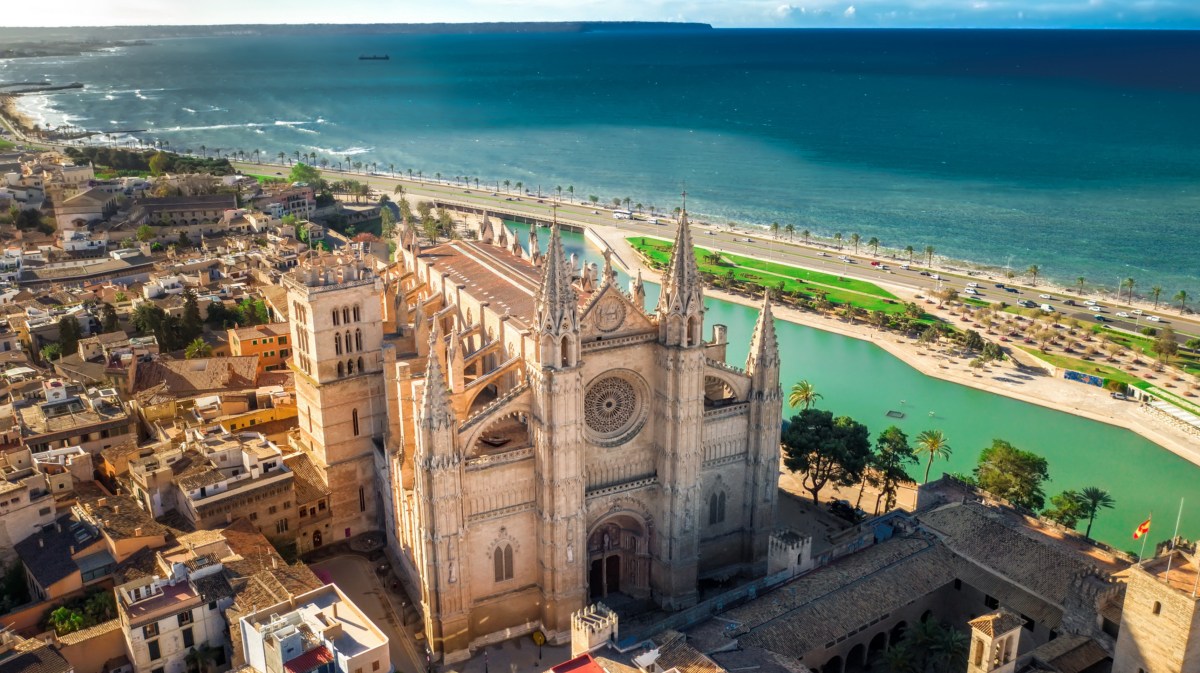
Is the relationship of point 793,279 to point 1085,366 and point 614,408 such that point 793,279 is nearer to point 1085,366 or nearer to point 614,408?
point 1085,366

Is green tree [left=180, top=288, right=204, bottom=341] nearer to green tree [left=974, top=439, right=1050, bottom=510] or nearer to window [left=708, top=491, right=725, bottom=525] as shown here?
window [left=708, top=491, right=725, bottom=525]

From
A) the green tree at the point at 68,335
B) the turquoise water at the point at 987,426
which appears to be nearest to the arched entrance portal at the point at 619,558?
the turquoise water at the point at 987,426

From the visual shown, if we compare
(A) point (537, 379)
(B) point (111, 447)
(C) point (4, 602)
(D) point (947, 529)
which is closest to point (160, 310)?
(B) point (111, 447)

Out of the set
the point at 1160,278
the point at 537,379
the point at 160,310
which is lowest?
the point at 1160,278

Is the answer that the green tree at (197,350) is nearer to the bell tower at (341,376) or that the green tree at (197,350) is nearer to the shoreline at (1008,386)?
the bell tower at (341,376)

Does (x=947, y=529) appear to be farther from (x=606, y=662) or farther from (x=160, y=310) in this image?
(x=160, y=310)

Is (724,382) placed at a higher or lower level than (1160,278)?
higher

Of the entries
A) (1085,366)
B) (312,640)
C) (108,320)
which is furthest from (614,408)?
(1085,366)

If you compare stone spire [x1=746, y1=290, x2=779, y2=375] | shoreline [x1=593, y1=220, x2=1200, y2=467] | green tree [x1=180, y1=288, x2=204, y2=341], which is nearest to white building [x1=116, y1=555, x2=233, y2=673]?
stone spire [x1=746, y1=290, x2=779, y2=375]
